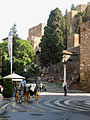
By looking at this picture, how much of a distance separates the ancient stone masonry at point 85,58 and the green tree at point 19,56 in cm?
1671

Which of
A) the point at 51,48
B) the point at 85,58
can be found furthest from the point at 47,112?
the point at 51,48

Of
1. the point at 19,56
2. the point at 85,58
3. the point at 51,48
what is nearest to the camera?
the point at 85,58

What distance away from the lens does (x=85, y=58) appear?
115 feet

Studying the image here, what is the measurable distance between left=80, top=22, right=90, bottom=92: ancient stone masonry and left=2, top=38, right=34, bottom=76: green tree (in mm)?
16712

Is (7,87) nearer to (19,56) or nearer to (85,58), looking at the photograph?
(85,58)

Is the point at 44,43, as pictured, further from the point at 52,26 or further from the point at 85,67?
the point at 85,67

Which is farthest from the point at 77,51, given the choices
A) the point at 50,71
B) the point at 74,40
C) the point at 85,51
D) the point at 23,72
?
the point at 85,51

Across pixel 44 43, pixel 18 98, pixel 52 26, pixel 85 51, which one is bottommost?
pixel 18 98

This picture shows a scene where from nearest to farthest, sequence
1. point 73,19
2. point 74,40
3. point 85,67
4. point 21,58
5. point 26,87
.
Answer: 1. point 26,87
2. point 85,67
3. point 21,58
4. point 74,40
5. point 73,19

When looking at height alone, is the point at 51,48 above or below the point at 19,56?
above

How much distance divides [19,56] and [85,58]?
87.4 feet

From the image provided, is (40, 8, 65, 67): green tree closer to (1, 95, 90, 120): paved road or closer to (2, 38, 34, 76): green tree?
(2, 38, 34, 76): green tree

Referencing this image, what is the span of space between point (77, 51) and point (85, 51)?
2824 cm

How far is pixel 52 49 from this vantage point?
50.3 meters
